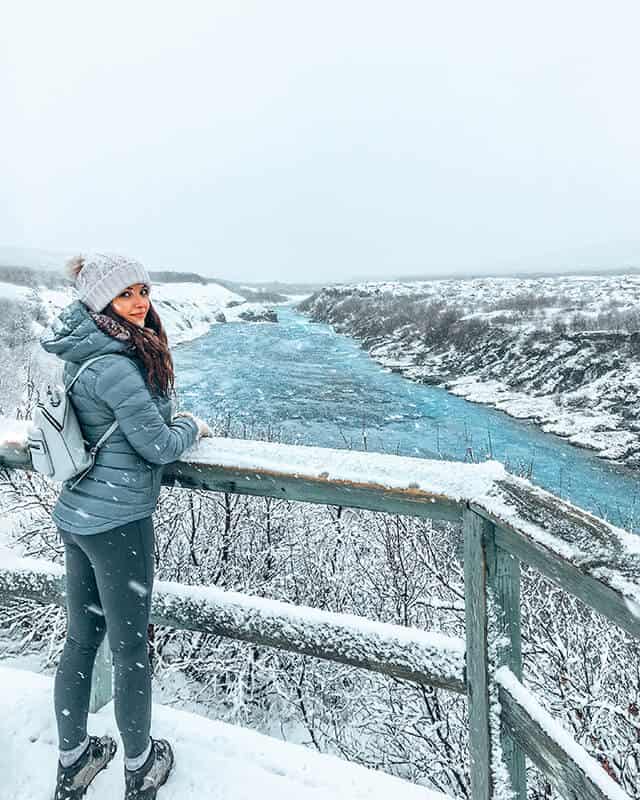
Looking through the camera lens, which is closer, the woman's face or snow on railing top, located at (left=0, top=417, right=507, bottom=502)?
snow on railing top, located at (left=0, top=417, right=507, bottom=502)

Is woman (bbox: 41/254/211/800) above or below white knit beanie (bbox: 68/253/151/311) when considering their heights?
below

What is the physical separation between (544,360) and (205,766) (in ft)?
115

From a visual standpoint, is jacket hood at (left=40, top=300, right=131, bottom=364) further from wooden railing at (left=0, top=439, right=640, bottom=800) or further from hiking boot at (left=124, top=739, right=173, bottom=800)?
hiking boot at (left=124, top=739, right=173, bottom=800)

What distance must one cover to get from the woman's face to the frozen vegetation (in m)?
23.1

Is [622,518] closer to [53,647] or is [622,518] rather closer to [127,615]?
[53,647]

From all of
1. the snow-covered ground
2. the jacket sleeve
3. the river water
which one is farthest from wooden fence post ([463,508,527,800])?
the river water

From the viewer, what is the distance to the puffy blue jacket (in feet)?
5.91

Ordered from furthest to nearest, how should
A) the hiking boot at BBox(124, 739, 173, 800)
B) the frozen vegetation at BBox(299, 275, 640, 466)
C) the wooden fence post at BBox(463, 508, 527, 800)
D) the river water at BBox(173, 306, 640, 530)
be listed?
the frozen vegetation at BBox(299, 275, 640, 466), the river water at BBox(173, 306, 640, 530), the hiking boot at BBox(124, 739, 173, 800), the wooden fence post at BBox(463, 508, 527, 800)

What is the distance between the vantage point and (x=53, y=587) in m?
2.40

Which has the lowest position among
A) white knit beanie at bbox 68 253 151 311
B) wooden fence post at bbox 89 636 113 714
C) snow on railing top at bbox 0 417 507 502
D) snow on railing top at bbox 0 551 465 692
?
Answer: wooden fence post at bbox 89 636 113 714

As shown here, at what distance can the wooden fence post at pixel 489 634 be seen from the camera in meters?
1.59

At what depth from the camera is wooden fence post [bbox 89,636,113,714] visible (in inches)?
96.0

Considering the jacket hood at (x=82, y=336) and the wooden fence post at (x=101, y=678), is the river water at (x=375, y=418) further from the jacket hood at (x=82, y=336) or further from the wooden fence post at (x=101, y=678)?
the jacket hood at (x=82, y=336)

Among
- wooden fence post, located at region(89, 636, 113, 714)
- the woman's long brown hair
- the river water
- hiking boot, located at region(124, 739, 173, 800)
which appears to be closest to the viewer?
the woman's long brown hair
